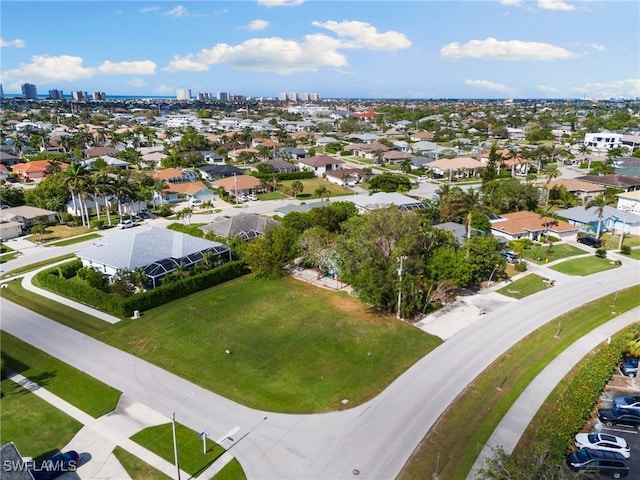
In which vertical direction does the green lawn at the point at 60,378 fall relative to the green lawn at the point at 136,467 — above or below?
above

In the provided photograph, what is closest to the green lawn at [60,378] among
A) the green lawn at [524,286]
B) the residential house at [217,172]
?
the green lawn at [524,286]

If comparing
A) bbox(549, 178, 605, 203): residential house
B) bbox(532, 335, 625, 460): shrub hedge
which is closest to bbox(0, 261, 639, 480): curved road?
bbox(532, 335, 625, 460): shrub hedge

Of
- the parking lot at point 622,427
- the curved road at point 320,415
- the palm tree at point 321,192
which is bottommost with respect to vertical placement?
the parking lot at point 622,427

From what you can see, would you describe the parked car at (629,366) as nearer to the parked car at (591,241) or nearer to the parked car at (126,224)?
the parked car at (591,241)

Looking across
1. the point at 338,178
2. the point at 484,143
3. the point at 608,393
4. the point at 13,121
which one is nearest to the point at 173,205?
the point at 338,178

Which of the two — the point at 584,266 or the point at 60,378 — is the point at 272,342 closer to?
the point at 60,378

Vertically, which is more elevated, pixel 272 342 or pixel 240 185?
pixel 240 185

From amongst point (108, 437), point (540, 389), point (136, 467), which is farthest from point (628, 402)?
point (108, 437)

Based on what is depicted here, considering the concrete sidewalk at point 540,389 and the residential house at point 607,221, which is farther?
the residential house at point 607,221
